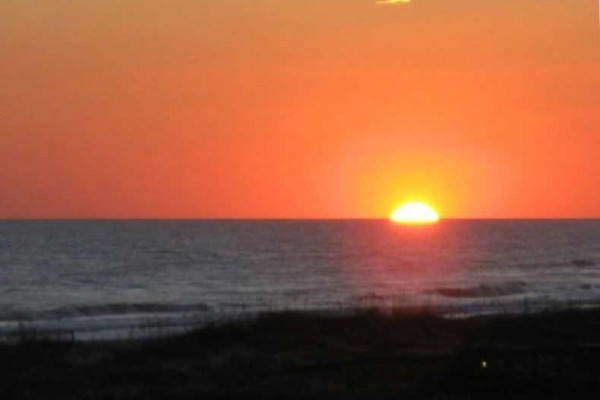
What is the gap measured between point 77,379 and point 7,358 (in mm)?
4563

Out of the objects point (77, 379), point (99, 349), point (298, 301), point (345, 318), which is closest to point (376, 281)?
point (298, 301)

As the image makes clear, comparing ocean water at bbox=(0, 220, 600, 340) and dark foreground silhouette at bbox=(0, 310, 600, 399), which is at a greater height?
ocean water at bbox=(0, 220, 600, 340)

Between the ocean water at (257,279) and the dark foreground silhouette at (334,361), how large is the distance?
6518 mm

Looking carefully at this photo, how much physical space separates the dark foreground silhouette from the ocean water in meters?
6.52

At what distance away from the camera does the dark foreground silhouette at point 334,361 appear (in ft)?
75.8

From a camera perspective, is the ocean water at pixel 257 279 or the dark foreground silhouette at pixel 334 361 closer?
the dark foreground silhouette at pixel 334 361

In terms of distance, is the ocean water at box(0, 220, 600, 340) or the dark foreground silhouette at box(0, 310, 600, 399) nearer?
the dark foreground silhouette at box(0, 310, 600, 399)

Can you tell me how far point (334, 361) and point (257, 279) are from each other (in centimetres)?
5116

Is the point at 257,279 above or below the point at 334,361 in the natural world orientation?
above

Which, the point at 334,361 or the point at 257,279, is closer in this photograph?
the point at 334,361

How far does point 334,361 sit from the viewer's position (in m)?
27.9

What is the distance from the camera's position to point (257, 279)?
259 ft

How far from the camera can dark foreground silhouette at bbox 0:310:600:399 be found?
2309 centimetres

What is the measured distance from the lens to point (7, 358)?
30938 millimetres
